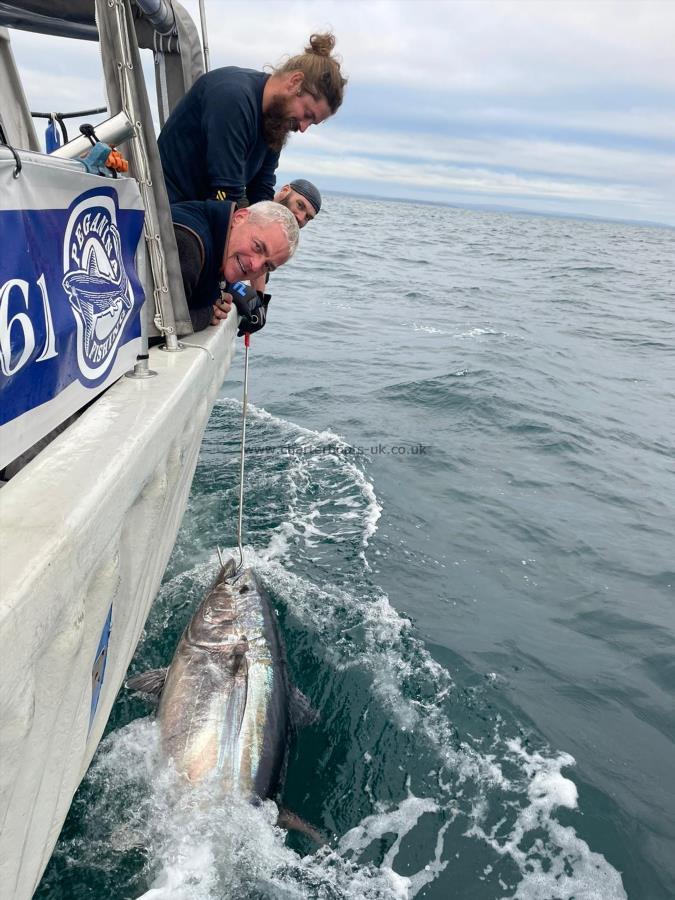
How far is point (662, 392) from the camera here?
12133mm

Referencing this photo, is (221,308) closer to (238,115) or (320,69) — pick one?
(238,115)

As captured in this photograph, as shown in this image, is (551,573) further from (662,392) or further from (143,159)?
(662,392)

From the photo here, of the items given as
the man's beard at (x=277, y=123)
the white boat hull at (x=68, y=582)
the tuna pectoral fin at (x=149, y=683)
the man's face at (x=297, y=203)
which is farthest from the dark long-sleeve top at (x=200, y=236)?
the man's face at (x=297, y=203)

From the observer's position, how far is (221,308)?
413cm

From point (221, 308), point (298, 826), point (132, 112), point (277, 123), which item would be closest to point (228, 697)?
point (298, 826)

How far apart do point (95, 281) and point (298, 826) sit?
253 centimetres

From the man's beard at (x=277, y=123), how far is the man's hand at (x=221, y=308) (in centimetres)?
99

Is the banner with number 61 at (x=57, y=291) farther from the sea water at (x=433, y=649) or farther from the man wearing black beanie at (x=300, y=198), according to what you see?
the man wearing black beanie at (x=300, y=198)

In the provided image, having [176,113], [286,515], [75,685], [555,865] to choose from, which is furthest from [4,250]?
[286,515]

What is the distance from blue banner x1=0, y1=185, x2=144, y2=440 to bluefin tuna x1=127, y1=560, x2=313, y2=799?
1.56 meters

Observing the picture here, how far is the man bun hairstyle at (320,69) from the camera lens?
3838 millimetres

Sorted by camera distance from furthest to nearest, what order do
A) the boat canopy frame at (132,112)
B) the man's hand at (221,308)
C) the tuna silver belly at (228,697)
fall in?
the man's hand at (221,308)
the tuna silver belly at (228,697)
the boat canopy frame at (132,112)

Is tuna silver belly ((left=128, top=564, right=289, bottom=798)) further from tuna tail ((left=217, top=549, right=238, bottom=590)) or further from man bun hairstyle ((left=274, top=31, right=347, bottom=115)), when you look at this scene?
man bun hairstyle ((left=274, top=31, right=347, bottom=115))

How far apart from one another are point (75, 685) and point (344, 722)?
2.22 meters
